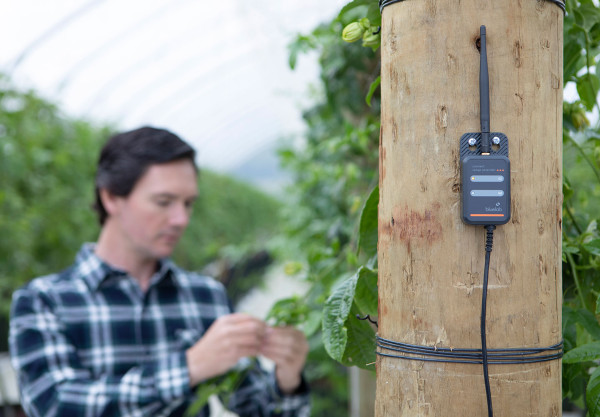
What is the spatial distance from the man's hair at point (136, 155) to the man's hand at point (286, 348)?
0.65 meters

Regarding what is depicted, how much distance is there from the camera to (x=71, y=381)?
1.72 metres

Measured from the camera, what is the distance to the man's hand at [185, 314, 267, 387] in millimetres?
1674

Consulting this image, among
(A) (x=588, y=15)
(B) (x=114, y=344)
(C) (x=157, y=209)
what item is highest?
(A) (x=588, y=15)

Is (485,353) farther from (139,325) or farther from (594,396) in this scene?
(139,325)

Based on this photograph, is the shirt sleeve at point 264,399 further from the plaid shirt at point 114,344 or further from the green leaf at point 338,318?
the green leaf at point 338,318

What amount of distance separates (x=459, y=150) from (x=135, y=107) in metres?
9.96

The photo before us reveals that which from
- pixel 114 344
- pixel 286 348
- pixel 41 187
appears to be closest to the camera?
pixel 286 348

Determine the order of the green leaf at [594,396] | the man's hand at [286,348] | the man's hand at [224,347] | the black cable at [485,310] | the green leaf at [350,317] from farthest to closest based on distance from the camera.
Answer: the man's hand at [286,348], the man's hand at [224,347], the green leaf at [350,317], the green leaf at [594,396], the black cable at [485,310]

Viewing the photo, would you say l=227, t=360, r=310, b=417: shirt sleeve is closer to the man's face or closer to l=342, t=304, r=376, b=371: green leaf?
the man's face

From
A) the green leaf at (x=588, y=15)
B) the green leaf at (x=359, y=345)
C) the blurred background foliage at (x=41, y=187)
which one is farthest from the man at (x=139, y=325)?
the blurred background foliage at (x=41, y=187)

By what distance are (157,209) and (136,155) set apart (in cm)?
20

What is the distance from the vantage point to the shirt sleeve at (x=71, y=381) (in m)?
1.70

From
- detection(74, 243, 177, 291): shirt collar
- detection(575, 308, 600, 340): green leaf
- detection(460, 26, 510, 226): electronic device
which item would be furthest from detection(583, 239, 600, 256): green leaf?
detection(74, 243, 177, 291): shirt collar

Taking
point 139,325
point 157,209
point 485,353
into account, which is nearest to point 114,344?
point 139,325
